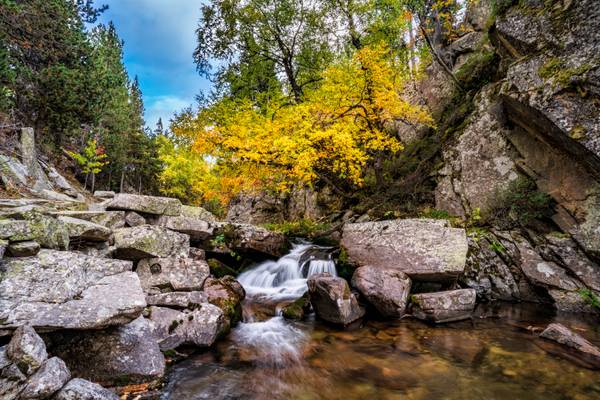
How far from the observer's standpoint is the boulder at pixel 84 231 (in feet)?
17.9

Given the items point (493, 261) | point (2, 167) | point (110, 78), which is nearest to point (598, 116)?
point (493, 261)

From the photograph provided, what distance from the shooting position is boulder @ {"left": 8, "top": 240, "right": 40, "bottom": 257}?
408 cm

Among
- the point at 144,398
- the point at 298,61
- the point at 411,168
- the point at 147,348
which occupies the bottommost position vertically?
the point at 144,398

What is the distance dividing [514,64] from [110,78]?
20.8 metres

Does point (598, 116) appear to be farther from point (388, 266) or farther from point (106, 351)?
point (106, 351)

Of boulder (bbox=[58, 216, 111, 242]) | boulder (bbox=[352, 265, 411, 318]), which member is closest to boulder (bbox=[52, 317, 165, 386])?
boulder (bbox=[58, 216, 111, 242])

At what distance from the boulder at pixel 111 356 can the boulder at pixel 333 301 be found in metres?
3.45

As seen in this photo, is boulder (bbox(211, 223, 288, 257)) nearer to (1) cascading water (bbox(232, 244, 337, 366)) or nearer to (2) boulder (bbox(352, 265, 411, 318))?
(1) cascading water (bbox(232, 244, 337, 366))

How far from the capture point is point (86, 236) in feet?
18.7

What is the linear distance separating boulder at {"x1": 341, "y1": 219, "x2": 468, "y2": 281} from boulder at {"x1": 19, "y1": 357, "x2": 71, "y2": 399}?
654 cm

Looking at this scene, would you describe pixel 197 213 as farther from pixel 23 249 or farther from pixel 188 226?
pixel 23 249

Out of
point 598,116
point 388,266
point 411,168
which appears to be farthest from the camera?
point 411,168

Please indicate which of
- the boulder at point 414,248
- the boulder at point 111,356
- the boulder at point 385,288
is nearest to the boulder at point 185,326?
the boulder at point 111,356

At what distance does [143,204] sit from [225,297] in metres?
3.27
